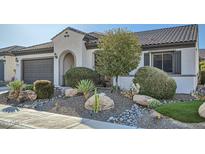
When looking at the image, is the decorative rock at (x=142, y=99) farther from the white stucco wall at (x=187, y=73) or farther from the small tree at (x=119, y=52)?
the white stucco wall at (x=187, y=73)

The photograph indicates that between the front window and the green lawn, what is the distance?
512 centimetres

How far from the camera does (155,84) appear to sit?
364 inches

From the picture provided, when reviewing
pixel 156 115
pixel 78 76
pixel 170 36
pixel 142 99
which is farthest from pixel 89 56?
pixel 156 115

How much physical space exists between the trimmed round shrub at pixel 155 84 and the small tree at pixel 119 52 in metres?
0.86

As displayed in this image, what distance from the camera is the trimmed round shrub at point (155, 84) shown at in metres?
9.25

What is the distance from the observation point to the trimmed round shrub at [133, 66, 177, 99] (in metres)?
9.25

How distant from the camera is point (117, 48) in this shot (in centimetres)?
984

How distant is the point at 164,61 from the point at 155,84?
3.68 m

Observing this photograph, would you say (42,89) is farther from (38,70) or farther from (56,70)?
(38,70)
